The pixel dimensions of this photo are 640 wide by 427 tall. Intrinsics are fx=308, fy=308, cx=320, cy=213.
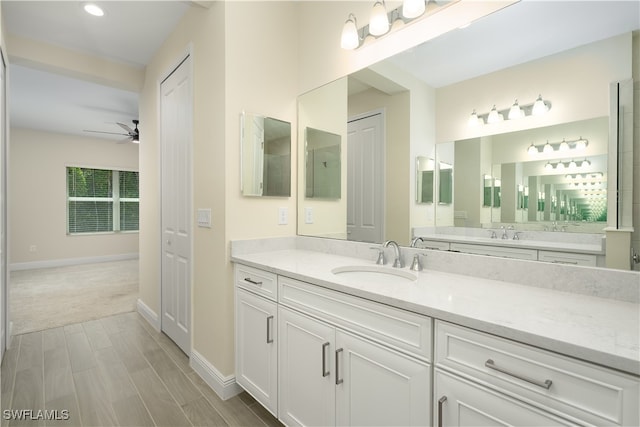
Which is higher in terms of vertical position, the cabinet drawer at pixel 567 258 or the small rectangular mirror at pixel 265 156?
the small rectangular mirror at pixel 265 156

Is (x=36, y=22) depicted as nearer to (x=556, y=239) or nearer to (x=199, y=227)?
(x=199, y=227)

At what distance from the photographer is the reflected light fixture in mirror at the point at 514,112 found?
4.21 feet

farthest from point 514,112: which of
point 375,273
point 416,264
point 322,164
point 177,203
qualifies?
point 177,203

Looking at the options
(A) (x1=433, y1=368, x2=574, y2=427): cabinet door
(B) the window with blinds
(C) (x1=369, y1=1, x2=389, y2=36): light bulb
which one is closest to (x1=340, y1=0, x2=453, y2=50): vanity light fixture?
(C) (x1=369, y1=1, x2=389, y2=36): light bulb

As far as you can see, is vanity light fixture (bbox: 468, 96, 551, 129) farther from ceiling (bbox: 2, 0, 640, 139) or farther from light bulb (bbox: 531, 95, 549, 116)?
ceiling (bbox: 2, 0, 640, 139)

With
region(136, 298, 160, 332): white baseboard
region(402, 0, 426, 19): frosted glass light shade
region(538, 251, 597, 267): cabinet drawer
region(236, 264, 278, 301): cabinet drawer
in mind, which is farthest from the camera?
region(136, 298, 160, 332): white baseboard

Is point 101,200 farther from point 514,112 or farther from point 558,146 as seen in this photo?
point 558,146

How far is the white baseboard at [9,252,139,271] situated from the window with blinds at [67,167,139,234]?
23.0 inches

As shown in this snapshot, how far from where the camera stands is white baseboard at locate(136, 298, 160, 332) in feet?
9.97

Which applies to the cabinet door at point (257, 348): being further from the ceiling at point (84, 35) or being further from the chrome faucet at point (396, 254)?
the ceiling at point (84, 35)

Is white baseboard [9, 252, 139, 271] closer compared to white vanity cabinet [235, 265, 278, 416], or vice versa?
white vanity cabinet [235, 265, 278, 416]

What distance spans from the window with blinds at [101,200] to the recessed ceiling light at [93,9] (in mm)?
5264

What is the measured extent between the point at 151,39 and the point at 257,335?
2747mm

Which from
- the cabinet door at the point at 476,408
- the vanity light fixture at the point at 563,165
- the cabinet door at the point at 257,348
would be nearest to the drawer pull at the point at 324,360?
the cabinet door at the point at 257,348
